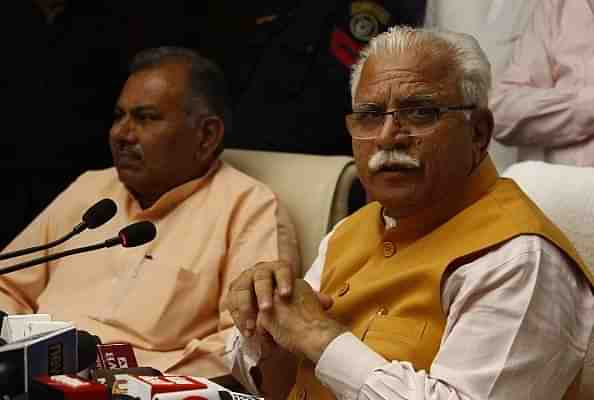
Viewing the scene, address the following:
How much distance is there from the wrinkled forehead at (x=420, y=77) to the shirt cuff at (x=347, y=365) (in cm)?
44

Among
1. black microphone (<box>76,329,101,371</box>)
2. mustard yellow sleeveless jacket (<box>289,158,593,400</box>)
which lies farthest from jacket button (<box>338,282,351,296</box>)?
black microphone (<box>76,329,101,371</box>)

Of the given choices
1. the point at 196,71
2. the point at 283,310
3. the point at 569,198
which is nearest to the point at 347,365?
the point at 283,310

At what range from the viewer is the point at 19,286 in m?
2.90

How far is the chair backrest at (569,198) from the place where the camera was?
212 centimetres

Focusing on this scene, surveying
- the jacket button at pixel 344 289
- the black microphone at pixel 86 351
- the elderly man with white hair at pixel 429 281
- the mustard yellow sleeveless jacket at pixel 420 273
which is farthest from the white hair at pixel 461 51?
the black microphone at pixel 86 351

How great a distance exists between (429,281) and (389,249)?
0.18 meters

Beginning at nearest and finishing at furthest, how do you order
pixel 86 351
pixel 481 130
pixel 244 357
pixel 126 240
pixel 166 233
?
pixel 86 351, pixel 126 240, pixel 481 130, pixel 244 357, pixel 166 233

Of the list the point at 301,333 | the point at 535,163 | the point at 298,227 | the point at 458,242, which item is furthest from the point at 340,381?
the point at 298,227

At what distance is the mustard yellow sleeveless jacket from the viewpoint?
177cm

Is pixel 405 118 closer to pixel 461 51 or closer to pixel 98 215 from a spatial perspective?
pixel 461 51

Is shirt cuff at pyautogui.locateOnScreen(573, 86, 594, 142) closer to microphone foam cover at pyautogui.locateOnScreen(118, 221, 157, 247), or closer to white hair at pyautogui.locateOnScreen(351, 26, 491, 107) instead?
white hair at pyautogui.locateOnScreen(351, 26, 491, 107)

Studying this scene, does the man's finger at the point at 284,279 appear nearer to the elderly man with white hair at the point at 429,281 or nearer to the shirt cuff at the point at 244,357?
the elderly man with white hair at the point at 429,281

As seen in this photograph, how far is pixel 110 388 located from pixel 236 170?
4.84 feet

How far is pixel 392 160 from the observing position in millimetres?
1868
